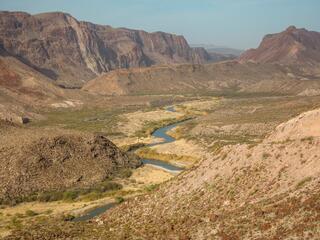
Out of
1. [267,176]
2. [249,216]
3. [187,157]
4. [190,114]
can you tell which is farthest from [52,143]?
[190,114]

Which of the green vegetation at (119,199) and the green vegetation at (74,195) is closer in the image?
the green vegetation at (119,199)

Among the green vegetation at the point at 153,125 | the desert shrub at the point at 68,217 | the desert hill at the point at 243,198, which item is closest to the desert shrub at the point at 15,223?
the desert shrub at the point at 68,217

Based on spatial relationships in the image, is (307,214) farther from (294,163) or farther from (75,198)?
(75,198)

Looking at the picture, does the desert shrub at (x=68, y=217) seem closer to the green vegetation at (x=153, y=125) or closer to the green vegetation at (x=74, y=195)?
the green vegetation at (x=74, y=195)

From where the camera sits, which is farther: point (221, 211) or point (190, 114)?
point (190, 114)

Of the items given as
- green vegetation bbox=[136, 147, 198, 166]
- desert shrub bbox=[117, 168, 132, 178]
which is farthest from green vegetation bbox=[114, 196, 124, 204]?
green vegetation bbox=[136, 147, 198, 166]

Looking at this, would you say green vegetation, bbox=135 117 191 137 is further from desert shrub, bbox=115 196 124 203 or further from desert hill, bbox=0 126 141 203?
desert shrub, bbox=115 196 124 203

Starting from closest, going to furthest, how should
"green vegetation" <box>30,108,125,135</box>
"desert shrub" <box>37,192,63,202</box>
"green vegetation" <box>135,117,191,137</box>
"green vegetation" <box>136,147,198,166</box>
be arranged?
"desert shrub" <box>37,192,63,202</box>, "green vegetation" <box>136,147,198,166</box>, "green vegetation" <box>135,117,191,137</box>, "green vegetation" <box>30,108,125,135</box>

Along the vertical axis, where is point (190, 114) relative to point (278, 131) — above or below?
below
